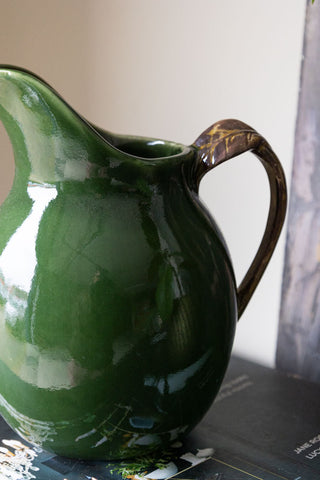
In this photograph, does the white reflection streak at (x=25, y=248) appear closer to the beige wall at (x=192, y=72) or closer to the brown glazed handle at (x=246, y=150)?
the brown glazed handle at (x=246, y=150)

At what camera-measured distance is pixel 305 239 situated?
32.2 inches

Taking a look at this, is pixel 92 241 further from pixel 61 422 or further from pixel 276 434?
pixel 276 434

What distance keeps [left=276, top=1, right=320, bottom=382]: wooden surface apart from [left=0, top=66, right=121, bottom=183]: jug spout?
357mm

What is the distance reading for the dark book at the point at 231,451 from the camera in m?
0.58

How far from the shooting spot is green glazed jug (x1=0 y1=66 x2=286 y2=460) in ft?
1.62

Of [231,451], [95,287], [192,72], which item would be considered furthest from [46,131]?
[192,72]

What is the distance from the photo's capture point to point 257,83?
2.77 feet

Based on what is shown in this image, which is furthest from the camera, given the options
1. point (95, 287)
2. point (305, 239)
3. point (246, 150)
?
point (305, 239)

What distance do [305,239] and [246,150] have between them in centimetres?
26

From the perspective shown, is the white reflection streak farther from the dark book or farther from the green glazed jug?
the dark book

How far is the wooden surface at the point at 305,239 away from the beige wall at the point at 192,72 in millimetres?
31

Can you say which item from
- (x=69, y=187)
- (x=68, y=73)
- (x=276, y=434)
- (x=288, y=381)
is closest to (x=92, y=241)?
(x=69, y=187)

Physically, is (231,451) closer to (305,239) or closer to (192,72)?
(305,239)

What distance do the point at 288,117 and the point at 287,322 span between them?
0.25m
